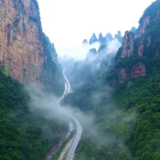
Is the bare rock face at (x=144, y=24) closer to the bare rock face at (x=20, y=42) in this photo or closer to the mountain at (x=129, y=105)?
the mountain at (x=129, y=105)

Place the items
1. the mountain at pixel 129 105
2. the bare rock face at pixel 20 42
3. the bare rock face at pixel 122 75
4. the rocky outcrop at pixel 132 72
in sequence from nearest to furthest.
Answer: the mountain at pixel 129 105 → the bare rock face at pixel 20 42 → the rocky outcrop at pixel 132 72 → the bare rock face at pixel 122 75

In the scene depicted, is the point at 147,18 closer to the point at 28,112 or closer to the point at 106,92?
the point at 106,92

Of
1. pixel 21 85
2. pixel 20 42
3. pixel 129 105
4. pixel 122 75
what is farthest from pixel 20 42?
pixel 129 105

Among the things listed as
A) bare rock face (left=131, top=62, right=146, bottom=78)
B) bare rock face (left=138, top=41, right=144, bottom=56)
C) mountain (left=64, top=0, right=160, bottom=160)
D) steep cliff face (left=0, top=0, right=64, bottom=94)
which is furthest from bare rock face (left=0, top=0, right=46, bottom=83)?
Result: bare rock face (left=138, top=41, right=144, bottom=56)

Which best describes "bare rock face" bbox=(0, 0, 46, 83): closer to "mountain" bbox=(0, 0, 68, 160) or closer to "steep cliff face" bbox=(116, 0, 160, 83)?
"mountain" bbox=(0, 0, 68, 160)

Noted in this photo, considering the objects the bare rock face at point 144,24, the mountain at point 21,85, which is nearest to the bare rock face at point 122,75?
the mountain at point 21,85
